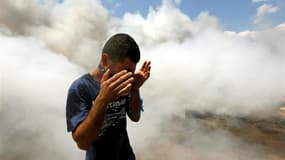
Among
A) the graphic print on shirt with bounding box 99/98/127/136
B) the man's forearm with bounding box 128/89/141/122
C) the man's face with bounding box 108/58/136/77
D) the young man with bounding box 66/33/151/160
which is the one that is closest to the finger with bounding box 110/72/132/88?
the young man with bounding box 66/33/151/160

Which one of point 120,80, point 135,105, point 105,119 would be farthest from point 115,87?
point 135,105

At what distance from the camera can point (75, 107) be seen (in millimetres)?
1542

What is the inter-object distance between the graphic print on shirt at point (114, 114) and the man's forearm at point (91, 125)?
24 cm

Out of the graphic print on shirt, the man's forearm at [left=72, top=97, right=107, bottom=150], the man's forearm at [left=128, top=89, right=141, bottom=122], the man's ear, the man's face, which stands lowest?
the man's forearm at [left=72, top=97, right=107, bottom=150]

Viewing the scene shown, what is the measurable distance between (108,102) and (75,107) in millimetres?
317

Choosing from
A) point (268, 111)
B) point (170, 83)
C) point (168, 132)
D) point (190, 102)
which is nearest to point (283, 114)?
point (268, 111)

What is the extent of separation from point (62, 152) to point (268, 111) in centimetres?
1154

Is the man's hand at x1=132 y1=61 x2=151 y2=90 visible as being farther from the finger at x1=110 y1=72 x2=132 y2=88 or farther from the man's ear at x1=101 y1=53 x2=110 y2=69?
the finger at x1=110 y1=72 x2=132 y2=88

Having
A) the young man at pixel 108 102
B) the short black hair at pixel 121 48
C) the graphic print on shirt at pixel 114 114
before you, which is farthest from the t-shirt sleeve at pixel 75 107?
the short black hair at pixel 121 48

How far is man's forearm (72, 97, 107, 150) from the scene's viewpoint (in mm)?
1299

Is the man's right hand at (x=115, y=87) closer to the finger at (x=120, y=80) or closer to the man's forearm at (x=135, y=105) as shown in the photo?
the finger at (x=120, y=80)

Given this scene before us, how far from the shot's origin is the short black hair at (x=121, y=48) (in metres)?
1.57

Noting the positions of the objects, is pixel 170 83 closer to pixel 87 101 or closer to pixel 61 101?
pixel 61 101

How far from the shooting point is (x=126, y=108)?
5.98 feet
